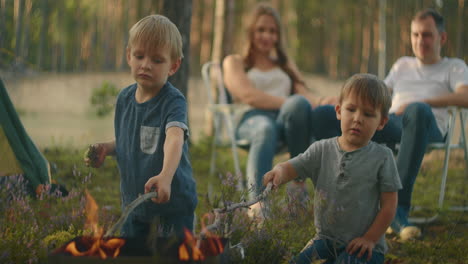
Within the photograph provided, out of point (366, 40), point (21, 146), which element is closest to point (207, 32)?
point (366, 40)

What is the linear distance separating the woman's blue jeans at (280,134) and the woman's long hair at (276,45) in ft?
2.24

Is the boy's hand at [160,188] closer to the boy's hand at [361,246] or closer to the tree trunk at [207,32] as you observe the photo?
the boy's hand at [361,246]

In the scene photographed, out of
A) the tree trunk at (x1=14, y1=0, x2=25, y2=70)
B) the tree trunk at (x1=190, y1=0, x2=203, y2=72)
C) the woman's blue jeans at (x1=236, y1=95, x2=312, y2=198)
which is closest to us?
the woman's blue jeans at (x1=236, y1=95, x2=312, y2=198)

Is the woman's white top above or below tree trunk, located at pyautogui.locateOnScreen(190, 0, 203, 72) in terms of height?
below

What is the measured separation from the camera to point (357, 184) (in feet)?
7.00

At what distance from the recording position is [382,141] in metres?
3.42

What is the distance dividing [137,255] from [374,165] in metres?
0.99

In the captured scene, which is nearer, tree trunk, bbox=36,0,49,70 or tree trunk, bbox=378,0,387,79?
tree trunk, bbox=378,0,387,79

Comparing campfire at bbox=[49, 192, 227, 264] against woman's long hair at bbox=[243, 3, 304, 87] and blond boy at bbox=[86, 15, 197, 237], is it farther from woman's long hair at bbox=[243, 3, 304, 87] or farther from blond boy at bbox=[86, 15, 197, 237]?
woman's long hair at bbox=[243, 3, 304, 87]

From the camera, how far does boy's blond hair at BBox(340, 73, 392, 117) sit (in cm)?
212

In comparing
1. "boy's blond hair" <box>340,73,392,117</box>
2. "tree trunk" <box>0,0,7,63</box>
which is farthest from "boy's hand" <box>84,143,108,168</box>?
"tree trunk" <box>0,0,7,63</box>

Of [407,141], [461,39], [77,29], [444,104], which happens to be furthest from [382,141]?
[77,29]

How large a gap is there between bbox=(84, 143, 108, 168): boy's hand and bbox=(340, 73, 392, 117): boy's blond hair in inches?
39.6

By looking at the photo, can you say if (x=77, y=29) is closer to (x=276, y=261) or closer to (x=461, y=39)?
(x=461, y=39)
